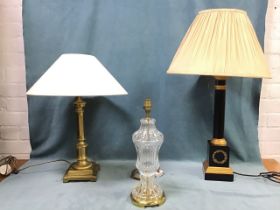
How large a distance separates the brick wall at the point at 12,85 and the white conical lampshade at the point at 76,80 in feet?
1.41

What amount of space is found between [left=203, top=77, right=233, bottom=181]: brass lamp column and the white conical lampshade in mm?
383

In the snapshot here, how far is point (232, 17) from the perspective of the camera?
0.90m

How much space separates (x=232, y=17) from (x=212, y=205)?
2.04 feet

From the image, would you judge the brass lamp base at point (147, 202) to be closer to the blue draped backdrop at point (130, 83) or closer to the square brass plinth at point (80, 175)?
the square brass plinth at point (80, 175)

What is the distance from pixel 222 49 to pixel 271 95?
0.58 m

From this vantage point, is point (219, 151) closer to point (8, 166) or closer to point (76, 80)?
point (76, 80)

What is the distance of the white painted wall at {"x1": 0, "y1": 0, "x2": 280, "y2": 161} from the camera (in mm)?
1245

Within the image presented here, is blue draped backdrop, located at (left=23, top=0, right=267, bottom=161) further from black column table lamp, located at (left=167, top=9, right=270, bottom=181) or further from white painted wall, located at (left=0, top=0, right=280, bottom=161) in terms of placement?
black column table lamp, located at (left=167, top=9, right=270, bottom=181)

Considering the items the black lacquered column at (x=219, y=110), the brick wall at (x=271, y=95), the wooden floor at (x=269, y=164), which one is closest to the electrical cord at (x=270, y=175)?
the wooden floor at (x=269, y=164)

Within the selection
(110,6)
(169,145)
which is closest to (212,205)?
(169,145)

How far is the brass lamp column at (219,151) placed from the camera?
40.2 inches

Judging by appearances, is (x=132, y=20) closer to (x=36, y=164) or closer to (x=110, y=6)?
(x=110, y=6)

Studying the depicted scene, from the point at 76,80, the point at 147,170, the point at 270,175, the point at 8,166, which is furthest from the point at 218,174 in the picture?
the point at 8,166

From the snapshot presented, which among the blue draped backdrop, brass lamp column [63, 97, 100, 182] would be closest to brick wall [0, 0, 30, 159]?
the blue draped backdrop
